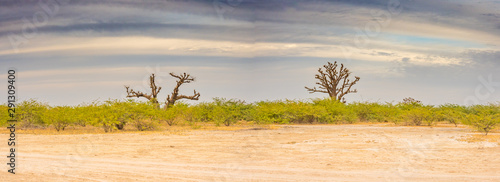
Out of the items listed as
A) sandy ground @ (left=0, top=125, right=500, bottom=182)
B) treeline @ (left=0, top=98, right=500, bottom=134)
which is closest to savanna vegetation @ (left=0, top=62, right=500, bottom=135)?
treeline @ (left=0, top=98, right=500, bottom=134)

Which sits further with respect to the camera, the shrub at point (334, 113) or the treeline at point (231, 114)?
the shrub at point (334, 113)

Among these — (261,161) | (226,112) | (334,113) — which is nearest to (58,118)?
(226,112)

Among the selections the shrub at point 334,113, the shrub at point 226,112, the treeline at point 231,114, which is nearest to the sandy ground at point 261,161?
the treeline at point 231,114

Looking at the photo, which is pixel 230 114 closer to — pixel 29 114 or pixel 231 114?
pixel 231 114

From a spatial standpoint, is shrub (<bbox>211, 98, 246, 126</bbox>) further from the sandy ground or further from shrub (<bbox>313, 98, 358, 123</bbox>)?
the sandy ground

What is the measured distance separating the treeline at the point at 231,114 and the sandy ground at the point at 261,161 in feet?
27.0

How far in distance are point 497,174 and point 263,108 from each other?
1040 inches

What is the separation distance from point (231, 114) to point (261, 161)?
19.6m

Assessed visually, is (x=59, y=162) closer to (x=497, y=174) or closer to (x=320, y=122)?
(x=497, y=174)

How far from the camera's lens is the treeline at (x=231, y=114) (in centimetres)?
2634

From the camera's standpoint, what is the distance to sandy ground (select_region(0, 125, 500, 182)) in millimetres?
10438

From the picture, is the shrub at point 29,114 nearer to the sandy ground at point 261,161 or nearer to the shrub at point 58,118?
the shrub at point 58,118

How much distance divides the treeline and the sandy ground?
823 centimetres

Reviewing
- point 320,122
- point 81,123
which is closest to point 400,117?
point 320,122
